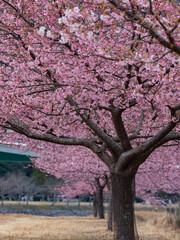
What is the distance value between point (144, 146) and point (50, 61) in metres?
3.56

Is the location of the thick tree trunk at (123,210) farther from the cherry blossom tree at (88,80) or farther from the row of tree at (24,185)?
the row of tree at (24,185)

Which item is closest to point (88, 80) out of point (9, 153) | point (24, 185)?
point (9, 153)

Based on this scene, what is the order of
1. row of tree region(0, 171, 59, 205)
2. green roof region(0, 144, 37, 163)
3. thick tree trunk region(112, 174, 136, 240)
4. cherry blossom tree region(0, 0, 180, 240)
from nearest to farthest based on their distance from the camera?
cherry blossom tree region(0, 0, 180, 240)
thick tree trunk region(112, 174, 136, 240)
green roof region(0, 144, 37, 163)
row of tree region(0, 171, 59, 205)

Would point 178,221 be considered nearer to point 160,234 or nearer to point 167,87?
point 160,234

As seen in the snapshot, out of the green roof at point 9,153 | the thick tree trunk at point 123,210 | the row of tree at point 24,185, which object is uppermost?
the green roof at point 9,153

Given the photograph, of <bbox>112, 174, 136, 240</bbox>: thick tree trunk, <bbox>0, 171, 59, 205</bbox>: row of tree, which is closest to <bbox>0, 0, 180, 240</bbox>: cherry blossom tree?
<bbox>112, 174, 136, 240</bbox>: thick tree trunk

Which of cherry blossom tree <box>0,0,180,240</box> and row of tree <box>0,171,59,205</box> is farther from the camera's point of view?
row of tree <box>0,171,59,205</box>

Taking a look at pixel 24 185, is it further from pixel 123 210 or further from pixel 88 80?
pixel 88 80

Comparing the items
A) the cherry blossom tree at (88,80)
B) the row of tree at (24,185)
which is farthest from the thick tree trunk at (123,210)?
the row of tree at (24,185)

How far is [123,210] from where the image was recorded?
30.5ft

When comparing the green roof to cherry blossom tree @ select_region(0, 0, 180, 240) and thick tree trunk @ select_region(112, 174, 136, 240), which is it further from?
thick tree trunk @ select_region(112, 174, 136, 240)

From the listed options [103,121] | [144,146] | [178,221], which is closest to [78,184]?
[178,221]

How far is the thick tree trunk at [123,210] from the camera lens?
920 centimetres

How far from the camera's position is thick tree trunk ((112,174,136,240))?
9195 mm
